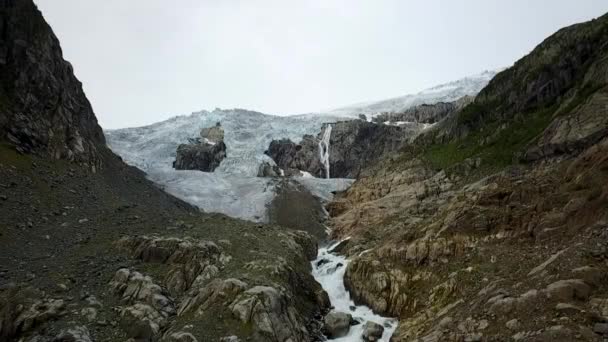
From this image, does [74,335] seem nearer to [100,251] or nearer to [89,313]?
[89,313]

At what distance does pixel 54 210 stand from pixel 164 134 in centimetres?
7422

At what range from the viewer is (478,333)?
1712cm

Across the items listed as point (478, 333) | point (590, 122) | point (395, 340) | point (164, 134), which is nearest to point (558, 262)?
point (478, 333)

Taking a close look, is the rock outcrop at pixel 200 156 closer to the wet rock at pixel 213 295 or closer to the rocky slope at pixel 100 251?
the rocky slope at pixel 100 251

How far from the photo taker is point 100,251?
27.2m

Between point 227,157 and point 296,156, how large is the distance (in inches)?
576

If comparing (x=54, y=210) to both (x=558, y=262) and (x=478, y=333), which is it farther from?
(x=558, y=262)

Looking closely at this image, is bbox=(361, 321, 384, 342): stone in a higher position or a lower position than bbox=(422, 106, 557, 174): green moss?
lower

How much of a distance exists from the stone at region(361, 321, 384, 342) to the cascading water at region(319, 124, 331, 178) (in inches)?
2751

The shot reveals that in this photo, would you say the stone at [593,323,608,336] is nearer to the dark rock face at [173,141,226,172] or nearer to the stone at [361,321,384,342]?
the stone at [361,321,384,342]

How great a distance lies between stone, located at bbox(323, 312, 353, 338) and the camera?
82.0 ft

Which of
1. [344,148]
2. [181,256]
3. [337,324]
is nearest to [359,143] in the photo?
[344,148]

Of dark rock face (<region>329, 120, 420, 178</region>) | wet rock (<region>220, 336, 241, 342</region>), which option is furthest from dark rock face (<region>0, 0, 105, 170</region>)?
dark rock face (<region>329, 120, 420, 178</region>)

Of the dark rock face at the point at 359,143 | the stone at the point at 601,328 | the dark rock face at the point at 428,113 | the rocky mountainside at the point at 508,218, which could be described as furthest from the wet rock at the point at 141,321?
the dark rock face at the point at 428,113
